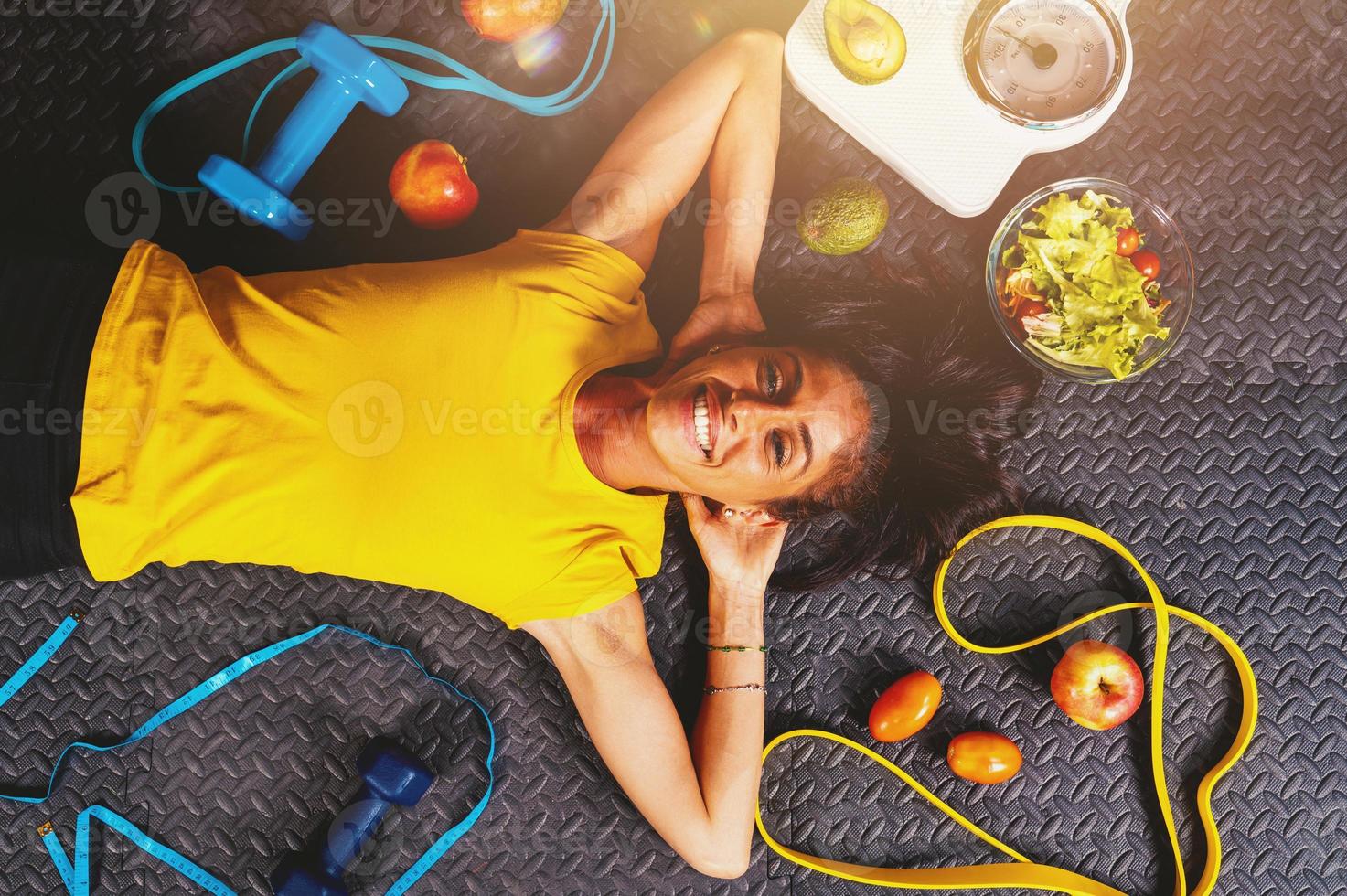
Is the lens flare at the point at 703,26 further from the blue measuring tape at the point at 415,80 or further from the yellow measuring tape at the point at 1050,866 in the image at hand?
the yellow measuring tape at the point at 1050,866

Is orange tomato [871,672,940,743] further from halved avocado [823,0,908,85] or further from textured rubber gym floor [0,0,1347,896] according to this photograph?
halved avocado [823,0,908,85]

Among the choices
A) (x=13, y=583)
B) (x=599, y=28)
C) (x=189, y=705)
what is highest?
(x=599, y=28)

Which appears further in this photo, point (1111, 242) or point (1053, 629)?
point (1053, 629)

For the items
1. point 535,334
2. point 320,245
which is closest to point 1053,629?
point 535,334

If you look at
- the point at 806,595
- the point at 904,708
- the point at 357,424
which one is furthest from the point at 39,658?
the point at 904,708

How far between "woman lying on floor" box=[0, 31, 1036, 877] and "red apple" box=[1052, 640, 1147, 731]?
0.23 metres

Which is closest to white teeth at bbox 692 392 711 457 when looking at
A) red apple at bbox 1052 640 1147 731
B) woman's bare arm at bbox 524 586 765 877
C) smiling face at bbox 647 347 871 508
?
smiling face at bbox 647 347 871 508

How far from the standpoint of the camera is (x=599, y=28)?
1057 mm

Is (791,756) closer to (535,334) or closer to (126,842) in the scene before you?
(535,334)

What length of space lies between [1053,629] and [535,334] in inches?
29.4

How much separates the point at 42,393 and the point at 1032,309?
1061mm

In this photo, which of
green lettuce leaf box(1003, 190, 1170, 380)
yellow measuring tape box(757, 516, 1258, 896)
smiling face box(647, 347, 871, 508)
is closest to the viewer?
smiling face box(647, 347, 871, 508)

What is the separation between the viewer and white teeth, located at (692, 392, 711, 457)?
2.72 ft

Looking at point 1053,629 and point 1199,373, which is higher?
point 1199,373
